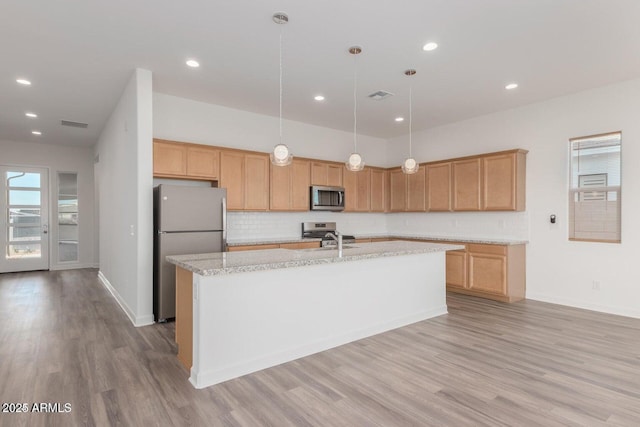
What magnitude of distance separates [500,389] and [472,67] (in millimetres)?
3286

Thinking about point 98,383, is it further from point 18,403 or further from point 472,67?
point 472,67

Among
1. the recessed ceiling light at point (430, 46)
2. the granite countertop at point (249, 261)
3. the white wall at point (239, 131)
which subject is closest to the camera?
the granite countertop at point (249, 261)

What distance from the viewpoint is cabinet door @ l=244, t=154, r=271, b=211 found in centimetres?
542


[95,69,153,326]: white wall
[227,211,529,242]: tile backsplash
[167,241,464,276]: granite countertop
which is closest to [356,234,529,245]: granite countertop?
[227,211,529,242]: tile backsplash

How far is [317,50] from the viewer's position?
3611 mm

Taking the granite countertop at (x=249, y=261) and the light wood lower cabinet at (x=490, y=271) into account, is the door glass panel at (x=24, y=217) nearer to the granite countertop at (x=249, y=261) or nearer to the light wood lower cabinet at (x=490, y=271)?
the granite countertop at (x=249, y=261)

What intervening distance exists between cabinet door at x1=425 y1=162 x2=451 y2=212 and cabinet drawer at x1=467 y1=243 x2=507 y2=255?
896 millimetres

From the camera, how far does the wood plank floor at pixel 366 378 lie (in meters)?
2.27

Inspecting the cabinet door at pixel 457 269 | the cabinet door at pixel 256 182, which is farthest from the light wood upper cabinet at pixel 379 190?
the cabinet door at pixel 256 182

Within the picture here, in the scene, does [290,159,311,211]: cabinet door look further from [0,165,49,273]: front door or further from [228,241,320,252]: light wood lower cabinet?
[0,165,49,273]: front door

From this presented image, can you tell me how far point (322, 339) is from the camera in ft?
11.0

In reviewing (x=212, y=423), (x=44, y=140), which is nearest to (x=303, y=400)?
(x=212, y=423)

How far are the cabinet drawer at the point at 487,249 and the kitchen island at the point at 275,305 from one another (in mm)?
1701

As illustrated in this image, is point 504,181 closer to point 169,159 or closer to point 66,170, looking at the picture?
point 169,159
